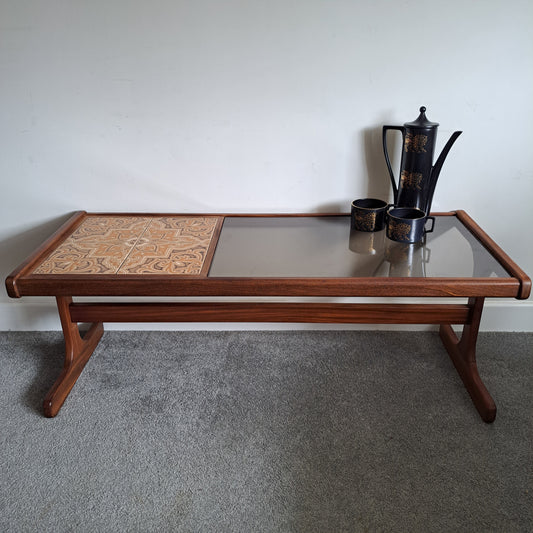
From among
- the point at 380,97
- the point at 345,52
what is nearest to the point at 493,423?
the point at 380,97

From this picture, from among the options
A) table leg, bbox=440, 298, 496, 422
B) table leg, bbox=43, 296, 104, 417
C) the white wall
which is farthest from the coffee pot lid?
table leg, bbox=43, 296, 104, 417

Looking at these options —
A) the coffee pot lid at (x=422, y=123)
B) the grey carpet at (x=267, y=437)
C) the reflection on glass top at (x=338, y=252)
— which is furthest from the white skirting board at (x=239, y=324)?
the coffee pot lid at (x=422, y=123)

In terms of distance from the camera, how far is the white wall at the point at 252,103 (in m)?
1.60

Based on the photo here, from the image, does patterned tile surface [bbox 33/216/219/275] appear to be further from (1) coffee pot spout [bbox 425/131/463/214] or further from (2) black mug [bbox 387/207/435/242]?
(1) coffee pot spout [bbox 425/131/463/214]

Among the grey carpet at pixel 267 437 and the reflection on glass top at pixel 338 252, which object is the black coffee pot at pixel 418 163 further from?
the grey carpet at pixel 267 437

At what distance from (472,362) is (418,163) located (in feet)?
2.38

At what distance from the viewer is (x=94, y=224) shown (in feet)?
5.89

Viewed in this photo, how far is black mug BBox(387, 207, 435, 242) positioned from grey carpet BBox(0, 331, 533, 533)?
55cm

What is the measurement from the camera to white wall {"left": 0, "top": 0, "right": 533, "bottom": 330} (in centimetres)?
160

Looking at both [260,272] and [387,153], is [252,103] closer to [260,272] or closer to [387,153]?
[387,153]

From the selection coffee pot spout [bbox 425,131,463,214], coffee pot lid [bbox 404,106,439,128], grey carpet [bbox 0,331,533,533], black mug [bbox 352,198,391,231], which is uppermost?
coffee pot lid [bbox 404,106,439,128]

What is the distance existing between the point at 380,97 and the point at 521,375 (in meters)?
1.11

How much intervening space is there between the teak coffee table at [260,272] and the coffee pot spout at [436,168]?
105 mm

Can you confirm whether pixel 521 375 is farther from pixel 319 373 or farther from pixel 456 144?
pixel 456 144
